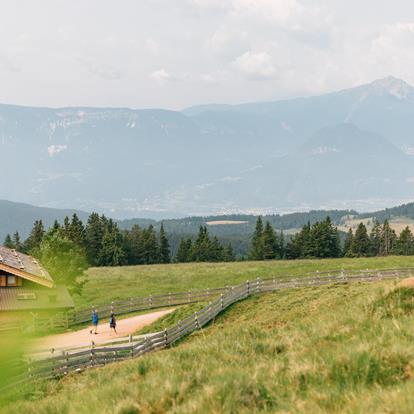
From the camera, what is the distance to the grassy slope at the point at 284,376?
8.48 meters

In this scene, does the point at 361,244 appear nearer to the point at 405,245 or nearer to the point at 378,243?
the point at 405,245

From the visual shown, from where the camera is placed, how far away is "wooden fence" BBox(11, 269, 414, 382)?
2189cm

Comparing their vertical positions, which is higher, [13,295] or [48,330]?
[13,295]

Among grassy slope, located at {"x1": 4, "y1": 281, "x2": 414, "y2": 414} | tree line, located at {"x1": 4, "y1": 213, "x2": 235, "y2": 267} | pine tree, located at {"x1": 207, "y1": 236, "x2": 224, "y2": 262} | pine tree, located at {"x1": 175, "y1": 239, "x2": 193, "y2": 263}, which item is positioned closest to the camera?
grassy slope, located at {"x1": 4, "y1": 281, "x2": 414, "y2": 414}

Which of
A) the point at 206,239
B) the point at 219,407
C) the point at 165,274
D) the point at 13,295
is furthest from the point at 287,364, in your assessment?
the point at 206,239

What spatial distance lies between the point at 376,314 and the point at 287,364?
175 inches

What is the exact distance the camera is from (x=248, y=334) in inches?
625

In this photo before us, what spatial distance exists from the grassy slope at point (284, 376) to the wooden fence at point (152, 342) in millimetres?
3009

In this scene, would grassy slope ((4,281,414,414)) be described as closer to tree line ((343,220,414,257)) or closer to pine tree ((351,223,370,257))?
tree line ((343,220,414,257))

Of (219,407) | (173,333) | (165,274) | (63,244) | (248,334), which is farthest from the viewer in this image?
(165,274)

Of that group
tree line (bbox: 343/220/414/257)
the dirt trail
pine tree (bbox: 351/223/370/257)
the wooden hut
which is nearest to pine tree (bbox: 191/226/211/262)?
tree line (bbox: 343/220/414/257)

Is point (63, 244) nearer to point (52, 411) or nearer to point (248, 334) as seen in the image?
point (248, 334)

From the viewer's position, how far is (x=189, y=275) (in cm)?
6538

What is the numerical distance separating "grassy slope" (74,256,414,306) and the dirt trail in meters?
12.9
